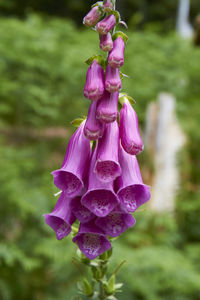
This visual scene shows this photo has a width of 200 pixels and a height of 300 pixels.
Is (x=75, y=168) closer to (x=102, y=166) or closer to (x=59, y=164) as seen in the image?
(x=102, y=166)

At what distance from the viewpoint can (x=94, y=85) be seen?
3.41ft

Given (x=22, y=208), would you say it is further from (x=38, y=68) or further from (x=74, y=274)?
(x=38, y=68)

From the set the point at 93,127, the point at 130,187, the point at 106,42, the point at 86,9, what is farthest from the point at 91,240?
the point at 86,9

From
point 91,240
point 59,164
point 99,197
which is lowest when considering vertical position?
point 91,240

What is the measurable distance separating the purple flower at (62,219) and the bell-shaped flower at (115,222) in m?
0.10

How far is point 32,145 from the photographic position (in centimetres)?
538

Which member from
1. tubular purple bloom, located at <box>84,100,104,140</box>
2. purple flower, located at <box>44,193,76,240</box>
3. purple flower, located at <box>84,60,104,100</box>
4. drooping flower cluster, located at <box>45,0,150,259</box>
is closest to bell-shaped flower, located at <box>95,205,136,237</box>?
drooping flower cluster, located at <box>45,0,150,259</box>

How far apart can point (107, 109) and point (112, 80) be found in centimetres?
8

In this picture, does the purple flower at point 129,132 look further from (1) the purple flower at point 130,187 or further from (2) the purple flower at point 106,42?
(2) the purple flower at point 106,42

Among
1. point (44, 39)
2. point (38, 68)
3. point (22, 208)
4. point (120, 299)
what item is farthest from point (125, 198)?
point (44, 39)

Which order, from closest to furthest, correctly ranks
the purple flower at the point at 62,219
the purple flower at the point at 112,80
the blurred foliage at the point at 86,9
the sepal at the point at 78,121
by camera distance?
the purple flower at the point at 112,80 → the purple flower at the point at 62,219 → the sepal at the point at 78,121 → the blurred foliage at the point at 86,9

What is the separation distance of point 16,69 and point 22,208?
6.66 ft

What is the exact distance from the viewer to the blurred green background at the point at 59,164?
316 centimetres

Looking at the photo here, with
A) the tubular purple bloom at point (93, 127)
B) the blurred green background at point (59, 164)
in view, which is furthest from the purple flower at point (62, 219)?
the blurred green background at point (59, 164)
